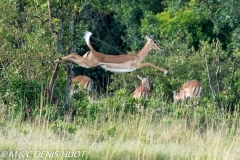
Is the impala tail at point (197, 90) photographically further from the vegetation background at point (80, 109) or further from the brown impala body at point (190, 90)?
the vegetation background at point (80, 109)

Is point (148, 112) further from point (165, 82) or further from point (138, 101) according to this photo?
point (165, 82)

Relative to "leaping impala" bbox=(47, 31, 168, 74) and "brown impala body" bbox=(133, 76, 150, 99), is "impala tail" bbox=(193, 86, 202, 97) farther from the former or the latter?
"leaping impala" bbox=(47, 31, 168, 74)

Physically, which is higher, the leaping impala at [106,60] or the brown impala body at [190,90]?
the leaping impala at [106,60]

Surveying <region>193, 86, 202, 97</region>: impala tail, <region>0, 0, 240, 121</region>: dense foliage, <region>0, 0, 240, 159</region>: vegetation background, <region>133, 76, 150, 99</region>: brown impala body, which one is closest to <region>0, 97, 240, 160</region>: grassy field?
<region>0, 0, 240, 159</region>: vegetation background

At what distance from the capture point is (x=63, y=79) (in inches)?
426

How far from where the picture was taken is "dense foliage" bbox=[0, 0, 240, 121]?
10117 mm

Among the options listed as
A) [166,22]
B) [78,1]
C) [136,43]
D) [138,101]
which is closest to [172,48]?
[166,22]

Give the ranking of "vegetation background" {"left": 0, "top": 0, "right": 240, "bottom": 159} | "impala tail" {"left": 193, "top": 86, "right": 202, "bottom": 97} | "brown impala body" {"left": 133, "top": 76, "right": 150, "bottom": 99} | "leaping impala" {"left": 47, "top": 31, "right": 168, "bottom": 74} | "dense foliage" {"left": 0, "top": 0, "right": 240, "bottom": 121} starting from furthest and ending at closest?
1. "impala tail" {"left": 193, "top": 86, "right": 202, "bottom": 97}
2. "brown impala body" {"left": 133, "top": 76, "right": 150, "bottom": 99}
3. "dense foliage" {"left": 0, "top": 0, "right": 240, "bottom": 121}
4. "leaping impala" {"left": 47, "top": 31, "right": 168, "bottom": 74}
5. "vegetation background" {"left": 0, "top": 0, "right": 240, "bottom": 159}

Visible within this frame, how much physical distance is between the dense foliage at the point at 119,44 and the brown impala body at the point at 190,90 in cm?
26

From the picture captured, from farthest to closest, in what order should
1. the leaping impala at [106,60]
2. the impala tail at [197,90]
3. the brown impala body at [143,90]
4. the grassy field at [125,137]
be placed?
the impala tail at [197,90]
the brown impala body at [143,90]
the leaping impala at [106,60]
the grassy field at [125,137]

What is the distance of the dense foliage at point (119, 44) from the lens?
1012 centimetres

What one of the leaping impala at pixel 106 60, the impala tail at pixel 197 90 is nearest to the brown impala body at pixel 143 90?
the impala tail at pixel 197 90

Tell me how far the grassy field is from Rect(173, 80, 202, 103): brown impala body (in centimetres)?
304

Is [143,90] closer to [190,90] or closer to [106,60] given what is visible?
[190,90]
